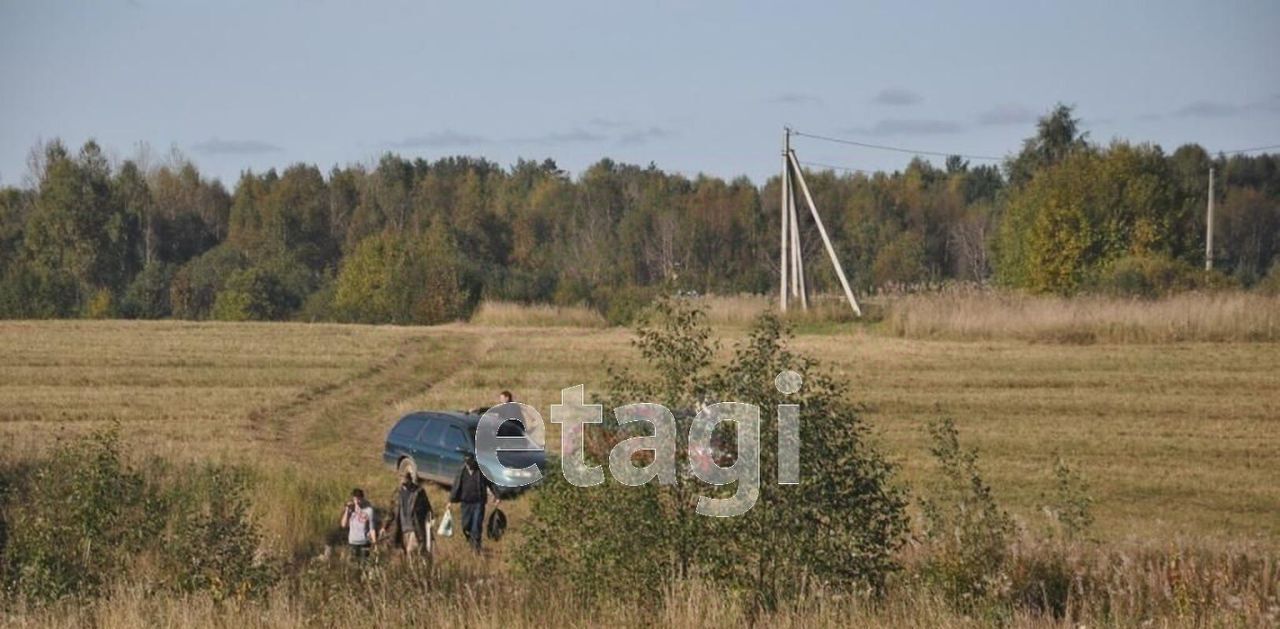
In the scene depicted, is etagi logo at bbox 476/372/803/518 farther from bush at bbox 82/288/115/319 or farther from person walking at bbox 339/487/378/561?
bush at bbox 82/288/115/319

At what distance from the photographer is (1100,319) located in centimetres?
4103

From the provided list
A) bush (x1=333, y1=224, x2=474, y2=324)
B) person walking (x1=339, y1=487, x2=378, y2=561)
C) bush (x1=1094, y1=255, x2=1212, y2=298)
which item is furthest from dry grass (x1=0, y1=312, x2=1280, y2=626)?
bush (x1=333, y1=224, x2=474, y2=324)

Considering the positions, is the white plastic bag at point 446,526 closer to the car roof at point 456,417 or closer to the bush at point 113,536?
the bush at point 113,536

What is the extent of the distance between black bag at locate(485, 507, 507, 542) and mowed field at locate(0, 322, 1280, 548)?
265 cm

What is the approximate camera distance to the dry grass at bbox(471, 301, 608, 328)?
57.5 m

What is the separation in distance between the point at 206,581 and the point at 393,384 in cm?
2423

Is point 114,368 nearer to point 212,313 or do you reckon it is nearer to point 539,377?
point 539,377

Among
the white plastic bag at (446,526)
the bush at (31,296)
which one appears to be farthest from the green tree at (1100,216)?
the bush at (31,296)

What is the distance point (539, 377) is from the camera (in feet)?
117

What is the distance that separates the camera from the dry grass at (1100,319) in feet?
130

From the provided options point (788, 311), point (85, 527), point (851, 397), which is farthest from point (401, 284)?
point (85, 527)

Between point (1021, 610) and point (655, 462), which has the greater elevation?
point (655, 462)

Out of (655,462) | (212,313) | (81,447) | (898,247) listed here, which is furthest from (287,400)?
(898,247)

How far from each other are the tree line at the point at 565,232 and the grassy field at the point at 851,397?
49.5ft
